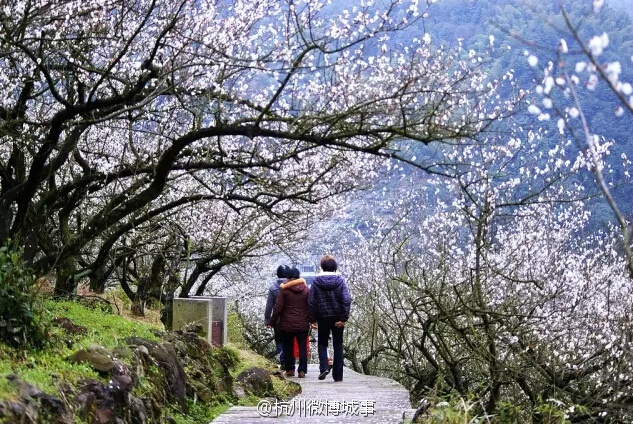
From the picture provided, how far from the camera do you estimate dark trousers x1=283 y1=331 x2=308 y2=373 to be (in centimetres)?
1120

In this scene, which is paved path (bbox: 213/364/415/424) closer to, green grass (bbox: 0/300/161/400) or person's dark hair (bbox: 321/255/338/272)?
green grass (bbox: 0/300/161/400)

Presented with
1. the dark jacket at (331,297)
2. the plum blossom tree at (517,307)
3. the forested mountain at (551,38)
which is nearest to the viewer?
the plum blossom tree at (517,307)

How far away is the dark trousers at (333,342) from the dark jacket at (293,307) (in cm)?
39

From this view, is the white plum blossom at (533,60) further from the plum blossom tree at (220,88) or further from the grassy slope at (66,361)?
A: the plum blossom tree at (220,88)

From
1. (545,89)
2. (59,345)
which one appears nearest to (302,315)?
(59,345)

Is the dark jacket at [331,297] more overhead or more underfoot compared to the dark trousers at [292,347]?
more overhead

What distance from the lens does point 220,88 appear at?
9.48 meters

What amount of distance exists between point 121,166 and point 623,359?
23.2ft

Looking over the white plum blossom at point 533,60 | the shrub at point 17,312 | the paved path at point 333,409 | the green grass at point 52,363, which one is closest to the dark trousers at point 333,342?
the paved path at point 333,409

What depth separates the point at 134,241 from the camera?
1753 cm

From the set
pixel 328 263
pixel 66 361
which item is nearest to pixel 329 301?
pixel 328 263

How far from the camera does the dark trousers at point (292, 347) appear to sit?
36.7 feet

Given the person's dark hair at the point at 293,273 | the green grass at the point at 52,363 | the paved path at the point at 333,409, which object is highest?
the person's dark hair at the point at 293,273

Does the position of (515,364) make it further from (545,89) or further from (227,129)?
(545,89)
